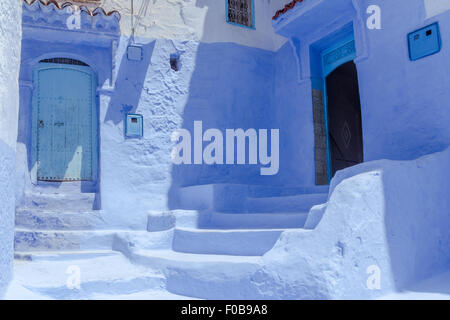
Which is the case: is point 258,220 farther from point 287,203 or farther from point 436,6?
point 436,6

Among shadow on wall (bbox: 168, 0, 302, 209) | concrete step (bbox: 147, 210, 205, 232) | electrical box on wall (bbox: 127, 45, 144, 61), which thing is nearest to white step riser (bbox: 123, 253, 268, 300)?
concrete step (bbox: 147, 210, 205, 232)

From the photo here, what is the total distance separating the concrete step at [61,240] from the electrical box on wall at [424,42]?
16.2 ft

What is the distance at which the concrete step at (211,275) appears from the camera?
4082mm

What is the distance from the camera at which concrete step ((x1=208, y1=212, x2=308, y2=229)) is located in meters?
5.04

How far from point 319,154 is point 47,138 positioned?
15.6ft

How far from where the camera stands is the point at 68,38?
7.29 meters

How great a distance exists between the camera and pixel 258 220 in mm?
5355

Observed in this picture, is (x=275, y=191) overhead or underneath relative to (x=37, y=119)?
underneath

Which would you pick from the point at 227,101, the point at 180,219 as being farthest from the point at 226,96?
the point at 180,219

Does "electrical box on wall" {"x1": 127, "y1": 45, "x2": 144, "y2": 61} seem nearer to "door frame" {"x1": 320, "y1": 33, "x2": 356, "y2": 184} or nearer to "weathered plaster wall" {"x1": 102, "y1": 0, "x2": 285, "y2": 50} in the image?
"weathered plaster wall" {"x1": 102, "y1": 0, "x2": 285, "y2": 50}

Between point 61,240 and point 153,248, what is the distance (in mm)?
1445
